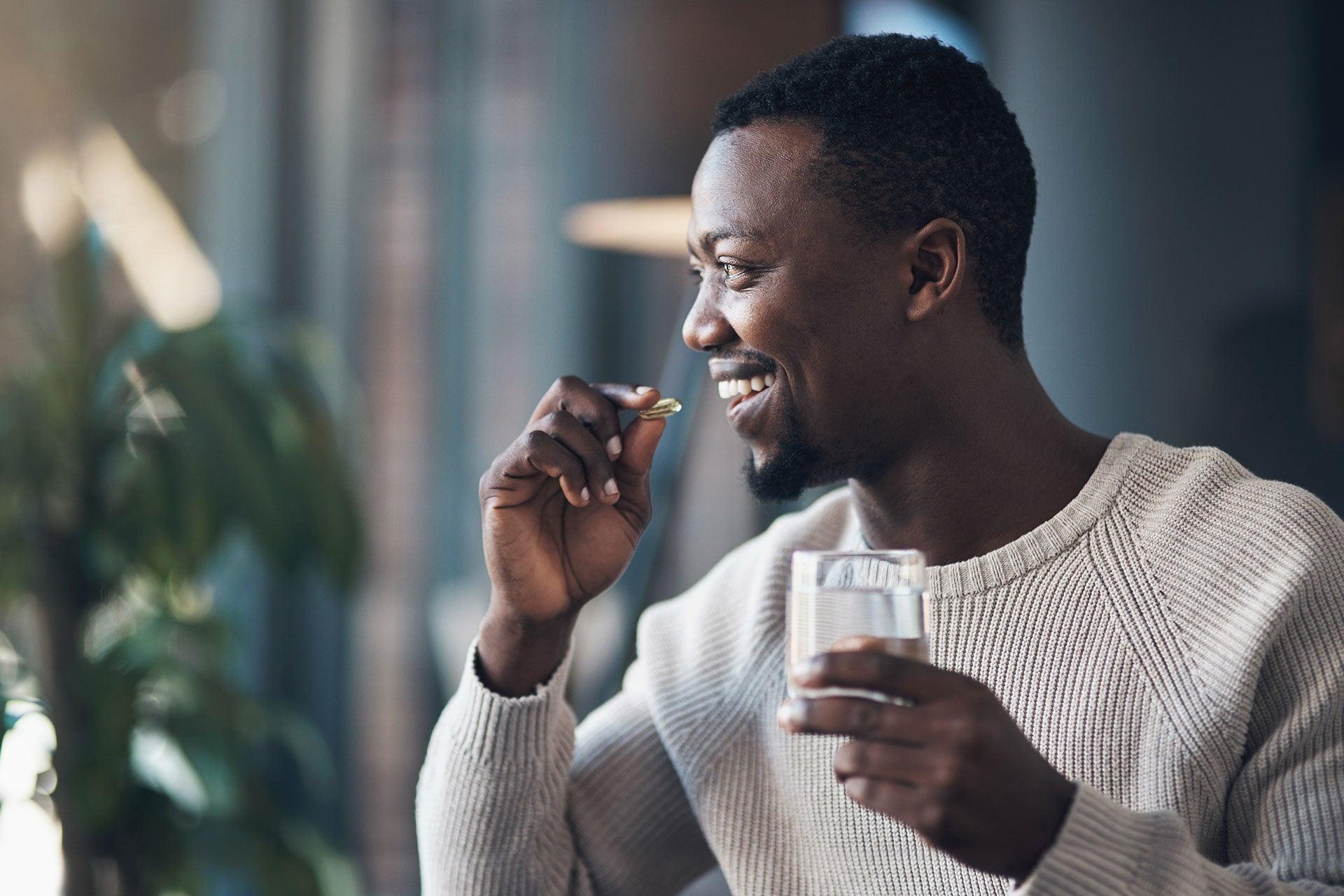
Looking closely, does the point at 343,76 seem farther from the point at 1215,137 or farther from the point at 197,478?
the point at 1215,137

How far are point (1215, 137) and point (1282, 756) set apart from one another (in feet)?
5.08

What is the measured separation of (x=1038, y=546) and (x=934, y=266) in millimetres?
271

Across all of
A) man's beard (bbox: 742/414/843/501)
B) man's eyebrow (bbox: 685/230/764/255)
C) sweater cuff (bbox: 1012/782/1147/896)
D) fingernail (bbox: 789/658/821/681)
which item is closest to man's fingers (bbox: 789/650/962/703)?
fingernail (bbox: 789/658/821/681)

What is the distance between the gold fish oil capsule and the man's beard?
4.2 inches

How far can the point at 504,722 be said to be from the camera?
4.02ft

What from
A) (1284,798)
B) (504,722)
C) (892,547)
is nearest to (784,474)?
(892,547)

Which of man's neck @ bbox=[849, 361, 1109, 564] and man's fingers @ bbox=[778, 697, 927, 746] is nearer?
man's fingers @ bbox=[778, 697, 927, 746]

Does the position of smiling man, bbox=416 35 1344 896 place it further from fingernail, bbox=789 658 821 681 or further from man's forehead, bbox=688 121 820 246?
fingernail, bbox=789 658 821 681

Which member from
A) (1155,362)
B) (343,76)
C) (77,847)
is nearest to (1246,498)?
(1155,362)

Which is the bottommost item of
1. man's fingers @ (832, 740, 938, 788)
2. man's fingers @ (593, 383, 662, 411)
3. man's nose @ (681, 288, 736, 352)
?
man's fingers @ (832, 740, 938, 788)

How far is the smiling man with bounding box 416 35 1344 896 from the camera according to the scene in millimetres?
1029

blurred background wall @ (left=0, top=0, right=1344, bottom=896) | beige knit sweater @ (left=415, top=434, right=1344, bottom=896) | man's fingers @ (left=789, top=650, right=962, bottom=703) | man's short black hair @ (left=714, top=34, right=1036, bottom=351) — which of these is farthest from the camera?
blurred background wall @ (left=0, top=0, right=1344, bottom=896)

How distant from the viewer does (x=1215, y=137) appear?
7.32 feet

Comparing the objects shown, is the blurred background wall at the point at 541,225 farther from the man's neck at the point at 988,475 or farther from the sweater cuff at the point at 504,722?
the man's neck at the point at 988,475
